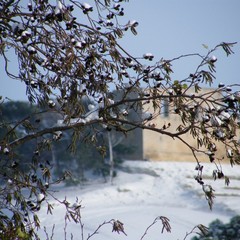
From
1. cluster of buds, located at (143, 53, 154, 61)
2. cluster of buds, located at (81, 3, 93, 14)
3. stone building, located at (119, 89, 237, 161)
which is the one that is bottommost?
stone building, located at (119, 89, 237, 161)

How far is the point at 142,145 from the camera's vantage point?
48.4 ft

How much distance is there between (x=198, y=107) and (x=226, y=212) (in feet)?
32.6

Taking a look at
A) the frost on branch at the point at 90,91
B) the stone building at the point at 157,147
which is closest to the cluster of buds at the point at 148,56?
the frost on branch at the point at 90,91

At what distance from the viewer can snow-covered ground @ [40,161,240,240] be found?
10047 millimetres

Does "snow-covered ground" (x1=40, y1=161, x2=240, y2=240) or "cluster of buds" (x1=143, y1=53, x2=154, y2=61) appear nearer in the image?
"cluster of buds" (x1=143, y1=53, x2=154, y2=61)

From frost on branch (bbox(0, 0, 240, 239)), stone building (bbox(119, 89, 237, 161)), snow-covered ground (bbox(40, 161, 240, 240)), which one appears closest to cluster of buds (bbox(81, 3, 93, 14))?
frost on branch (bbox(0, 0, 240, 239))

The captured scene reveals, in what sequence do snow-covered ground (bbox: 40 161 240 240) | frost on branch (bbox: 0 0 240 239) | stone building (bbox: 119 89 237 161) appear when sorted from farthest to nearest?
stone building (bbox: 119 89 237 161), snow-covered ground (bbox: 40 161 240 240), frost on branch (bbox: 0 0 240 239)

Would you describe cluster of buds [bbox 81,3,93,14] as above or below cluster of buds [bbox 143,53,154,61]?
above

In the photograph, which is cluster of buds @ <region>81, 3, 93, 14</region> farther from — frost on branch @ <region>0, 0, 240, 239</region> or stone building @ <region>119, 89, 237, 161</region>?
stone building @ <region>119, 89, 237, 161</region>

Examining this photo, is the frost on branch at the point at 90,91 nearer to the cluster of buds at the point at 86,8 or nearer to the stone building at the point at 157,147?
the cluster of buds at the point at 86,8

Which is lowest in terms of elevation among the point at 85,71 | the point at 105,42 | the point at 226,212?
the point at 226,212

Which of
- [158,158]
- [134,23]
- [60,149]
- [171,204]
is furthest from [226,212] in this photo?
[134,23]

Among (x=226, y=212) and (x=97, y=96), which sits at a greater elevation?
(x=97, y=96)

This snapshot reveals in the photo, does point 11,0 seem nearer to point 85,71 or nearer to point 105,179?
point 85,71
